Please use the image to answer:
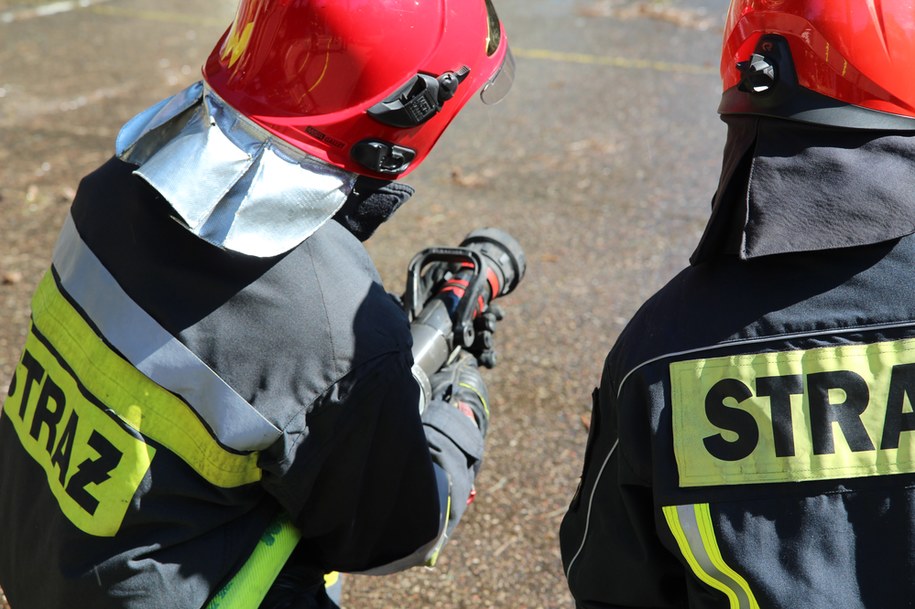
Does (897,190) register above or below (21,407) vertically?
above

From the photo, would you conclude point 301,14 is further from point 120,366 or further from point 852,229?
point 852,229

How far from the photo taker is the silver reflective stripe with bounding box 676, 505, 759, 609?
157cm

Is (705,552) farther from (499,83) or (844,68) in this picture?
(499,83)

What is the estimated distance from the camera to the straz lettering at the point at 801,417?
153cm

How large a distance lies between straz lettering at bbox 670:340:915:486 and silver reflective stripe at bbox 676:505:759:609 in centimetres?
5

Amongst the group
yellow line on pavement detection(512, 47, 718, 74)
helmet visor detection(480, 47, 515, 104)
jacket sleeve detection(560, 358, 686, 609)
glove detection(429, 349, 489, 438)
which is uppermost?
helmet visor detection(480, 47, 515, 104)

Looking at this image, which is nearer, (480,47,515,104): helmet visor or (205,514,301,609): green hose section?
(205,514,301,609): green hose section

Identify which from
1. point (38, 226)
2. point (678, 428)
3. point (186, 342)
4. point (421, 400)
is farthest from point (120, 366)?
point (38, 226)

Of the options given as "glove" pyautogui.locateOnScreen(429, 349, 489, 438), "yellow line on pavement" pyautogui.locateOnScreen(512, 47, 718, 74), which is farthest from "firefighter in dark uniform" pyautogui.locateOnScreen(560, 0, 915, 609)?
"yellow line on pavement" pyautogui.locateOnScreen(512, 47, 718, 74)

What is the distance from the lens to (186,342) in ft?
5.93

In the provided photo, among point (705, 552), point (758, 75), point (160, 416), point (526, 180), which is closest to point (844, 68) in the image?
point (758, 75)

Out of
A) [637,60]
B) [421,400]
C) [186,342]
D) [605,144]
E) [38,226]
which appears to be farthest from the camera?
[637,60]

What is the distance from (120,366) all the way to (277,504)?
457 millimetres

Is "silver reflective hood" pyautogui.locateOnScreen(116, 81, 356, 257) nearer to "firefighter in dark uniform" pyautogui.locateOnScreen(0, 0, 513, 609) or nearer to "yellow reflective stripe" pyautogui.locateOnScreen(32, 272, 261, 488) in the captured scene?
"firefighter in dark uniform" pyautogui.locateOnScreen(0, 0, 513, 609)
